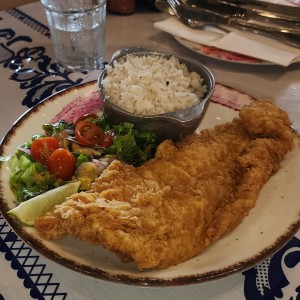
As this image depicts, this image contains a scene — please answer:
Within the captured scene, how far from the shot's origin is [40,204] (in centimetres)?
146

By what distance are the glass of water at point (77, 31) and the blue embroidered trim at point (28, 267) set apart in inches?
49.9

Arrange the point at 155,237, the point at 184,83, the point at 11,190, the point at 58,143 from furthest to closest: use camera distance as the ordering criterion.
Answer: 1. the point at 184,83
2. the point at 58,143
3. the point at 11,190
4. the point at 155,237

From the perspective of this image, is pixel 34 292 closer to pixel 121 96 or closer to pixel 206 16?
pixel 121 96

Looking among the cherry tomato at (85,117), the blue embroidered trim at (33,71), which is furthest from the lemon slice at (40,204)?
the blue embroidered trim at (33,71)

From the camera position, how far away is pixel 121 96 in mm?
1894

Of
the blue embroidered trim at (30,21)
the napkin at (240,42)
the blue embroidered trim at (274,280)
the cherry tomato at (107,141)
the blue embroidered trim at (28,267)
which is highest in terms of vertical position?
the napkin at (240,42)

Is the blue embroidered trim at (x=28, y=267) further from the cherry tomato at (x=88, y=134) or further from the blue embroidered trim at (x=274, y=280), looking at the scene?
the blue embroidered trim at (x=274, y=280)

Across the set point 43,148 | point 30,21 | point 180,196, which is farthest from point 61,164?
point 30,21

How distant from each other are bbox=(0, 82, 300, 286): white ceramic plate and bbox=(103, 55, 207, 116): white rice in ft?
1.35

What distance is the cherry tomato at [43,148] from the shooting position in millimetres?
1712

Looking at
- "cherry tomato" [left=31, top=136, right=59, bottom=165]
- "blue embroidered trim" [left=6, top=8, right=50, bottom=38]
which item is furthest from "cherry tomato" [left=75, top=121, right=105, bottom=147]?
"blue embroidered trim" [left=6, top=8, right=50, bottom=38]

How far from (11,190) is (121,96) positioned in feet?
2.06

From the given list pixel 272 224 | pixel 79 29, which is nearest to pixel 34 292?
pixel 272 224

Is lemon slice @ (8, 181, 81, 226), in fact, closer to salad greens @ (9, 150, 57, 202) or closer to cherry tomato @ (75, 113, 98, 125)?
salad greens @ (9, 150, 57, 202)
